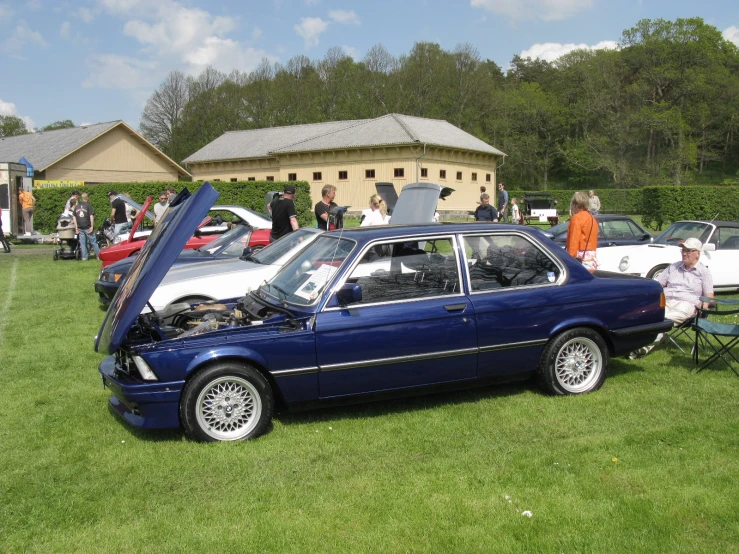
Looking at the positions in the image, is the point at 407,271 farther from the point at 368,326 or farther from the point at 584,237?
the point at 584,237

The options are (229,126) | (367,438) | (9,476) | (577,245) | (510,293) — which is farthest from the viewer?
(229,126)

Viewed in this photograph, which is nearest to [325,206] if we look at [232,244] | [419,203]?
[419,203]

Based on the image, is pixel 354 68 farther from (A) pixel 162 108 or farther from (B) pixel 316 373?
(B) pixel 316 373

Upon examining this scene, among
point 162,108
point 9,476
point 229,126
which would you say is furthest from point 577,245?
point 162,108

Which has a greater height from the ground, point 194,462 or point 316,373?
point 316,373

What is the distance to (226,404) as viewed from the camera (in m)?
4.99

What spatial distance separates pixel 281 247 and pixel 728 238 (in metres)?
7.91

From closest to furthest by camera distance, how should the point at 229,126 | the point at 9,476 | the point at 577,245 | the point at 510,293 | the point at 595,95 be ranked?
the point at 9,476, the point at 510,293, the point at 577,245, the point at 595,95, the point at 229,126

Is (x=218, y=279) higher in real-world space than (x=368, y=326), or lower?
higher

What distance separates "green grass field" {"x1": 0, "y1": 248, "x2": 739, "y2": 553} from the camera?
142 inches

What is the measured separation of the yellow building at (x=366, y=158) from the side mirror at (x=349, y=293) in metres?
36.4

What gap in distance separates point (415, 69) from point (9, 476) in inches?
2668

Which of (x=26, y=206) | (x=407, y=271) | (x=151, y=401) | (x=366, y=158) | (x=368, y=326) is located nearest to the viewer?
(x=151, y=401)

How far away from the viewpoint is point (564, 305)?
5766mm
